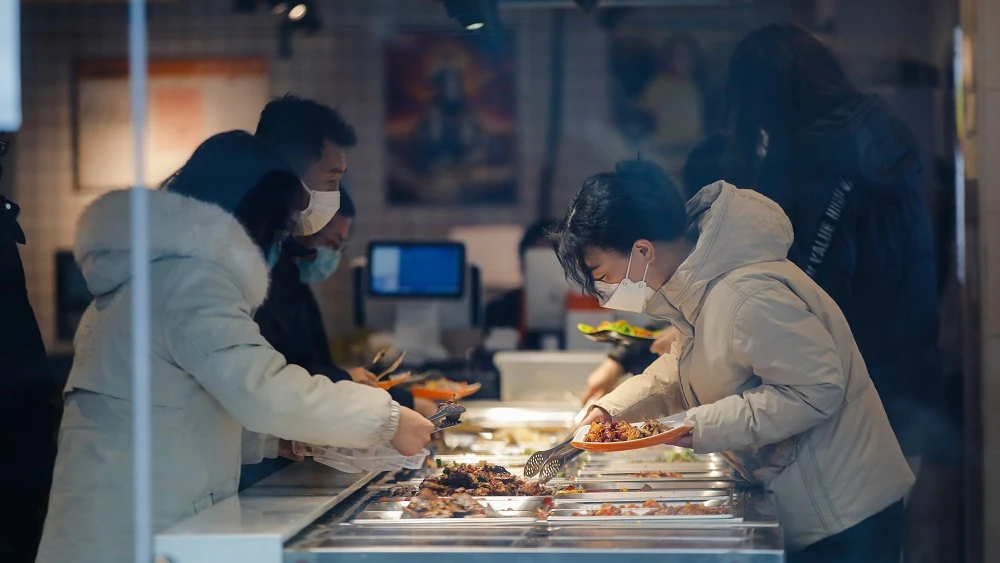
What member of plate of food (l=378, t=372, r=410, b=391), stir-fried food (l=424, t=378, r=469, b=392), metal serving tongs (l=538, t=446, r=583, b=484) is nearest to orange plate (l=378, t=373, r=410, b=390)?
plate of food (l=378, t=372, r=410, b=391)

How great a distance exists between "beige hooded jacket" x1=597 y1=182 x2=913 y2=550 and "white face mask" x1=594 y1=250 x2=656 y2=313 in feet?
0.08

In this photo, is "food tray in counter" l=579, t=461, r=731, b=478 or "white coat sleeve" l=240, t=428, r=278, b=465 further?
"food tray in counter" l=579, t=461, r=731, b=478

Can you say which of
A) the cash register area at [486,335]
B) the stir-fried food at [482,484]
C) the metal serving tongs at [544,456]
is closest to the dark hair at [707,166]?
the cash register area at [486,335]

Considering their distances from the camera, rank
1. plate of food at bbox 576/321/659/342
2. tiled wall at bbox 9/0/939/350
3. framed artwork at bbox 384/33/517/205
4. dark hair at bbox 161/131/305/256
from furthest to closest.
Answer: framed artwork at bbox 384/33/517/205
tiled wall at bbox 9/0/939/350
plate of food at bbox 576/321/659/342
dark hair at bbox 161/131/305/256

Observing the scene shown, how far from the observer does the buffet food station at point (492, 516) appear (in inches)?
78.4

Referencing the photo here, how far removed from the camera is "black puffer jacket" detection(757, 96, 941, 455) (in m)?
2.61

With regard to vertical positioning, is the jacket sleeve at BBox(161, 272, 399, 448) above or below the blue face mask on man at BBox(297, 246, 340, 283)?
below

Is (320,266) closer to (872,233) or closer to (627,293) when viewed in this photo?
(627,293)

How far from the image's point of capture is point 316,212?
279 cm

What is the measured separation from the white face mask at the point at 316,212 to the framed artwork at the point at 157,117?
250mm

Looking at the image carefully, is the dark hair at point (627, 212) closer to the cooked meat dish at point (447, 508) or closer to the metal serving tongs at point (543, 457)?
the metal serving tongs at point (543, 457)

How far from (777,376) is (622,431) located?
37cm

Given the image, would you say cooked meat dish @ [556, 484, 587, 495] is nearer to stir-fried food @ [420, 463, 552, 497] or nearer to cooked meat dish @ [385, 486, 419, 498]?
stir-fried food @ [420, 463, 552, 497]

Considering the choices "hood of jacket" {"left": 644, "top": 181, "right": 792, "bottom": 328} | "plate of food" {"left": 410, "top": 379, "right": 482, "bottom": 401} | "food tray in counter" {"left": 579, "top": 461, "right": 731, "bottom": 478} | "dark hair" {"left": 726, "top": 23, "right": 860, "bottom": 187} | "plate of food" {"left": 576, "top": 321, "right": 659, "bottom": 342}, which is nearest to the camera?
"hood of jacket" {"left": 644, "top": 181, "right": 792, "bottom": 328}
